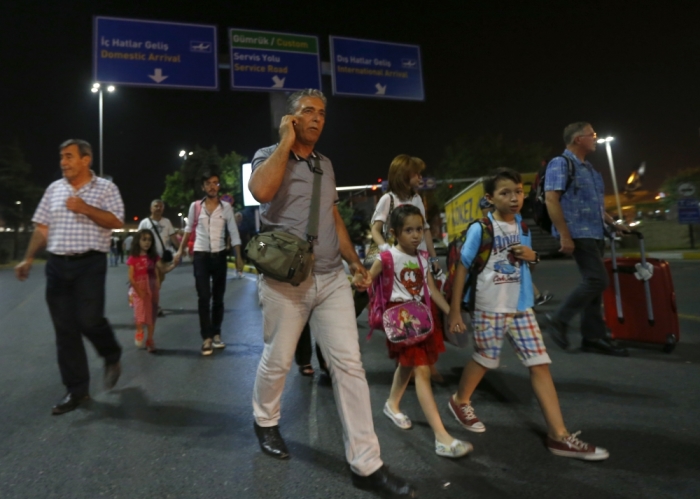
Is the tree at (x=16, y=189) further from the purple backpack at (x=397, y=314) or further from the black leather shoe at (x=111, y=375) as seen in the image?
the purple backpack at (x=397, y=314)

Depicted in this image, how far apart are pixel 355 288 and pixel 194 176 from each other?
161 ft

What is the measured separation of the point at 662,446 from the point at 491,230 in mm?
1463

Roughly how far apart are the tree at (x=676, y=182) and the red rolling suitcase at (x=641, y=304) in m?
24.9

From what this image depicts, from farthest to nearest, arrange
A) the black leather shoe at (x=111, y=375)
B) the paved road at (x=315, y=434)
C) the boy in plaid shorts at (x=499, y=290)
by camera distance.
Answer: the black leather shoe at (x=111, y=375) → the boy in plaid shorts at (x=499, y=290) → the paved road at (x=315, y=434)

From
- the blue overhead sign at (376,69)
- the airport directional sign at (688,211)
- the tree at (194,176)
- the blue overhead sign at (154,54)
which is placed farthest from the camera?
the tree at (194,176)

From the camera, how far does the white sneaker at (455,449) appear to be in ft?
9.68

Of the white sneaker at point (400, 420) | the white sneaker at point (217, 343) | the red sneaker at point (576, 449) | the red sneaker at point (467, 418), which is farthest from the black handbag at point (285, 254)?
the white sneaker at point (217, 343)

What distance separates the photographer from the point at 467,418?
134 inches

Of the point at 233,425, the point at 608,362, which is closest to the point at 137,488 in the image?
the point at 233,425

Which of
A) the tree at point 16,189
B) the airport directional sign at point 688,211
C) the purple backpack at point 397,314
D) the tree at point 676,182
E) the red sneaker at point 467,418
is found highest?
the tree at point 16,189

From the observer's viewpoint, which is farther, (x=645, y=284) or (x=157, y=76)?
(x=157, y=76)

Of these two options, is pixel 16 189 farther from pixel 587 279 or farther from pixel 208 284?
pixel 587 279

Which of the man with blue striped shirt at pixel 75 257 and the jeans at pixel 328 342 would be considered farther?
the man with blue striped shirt at pixel 75 257

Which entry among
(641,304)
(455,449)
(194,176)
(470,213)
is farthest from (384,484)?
(194,176)
